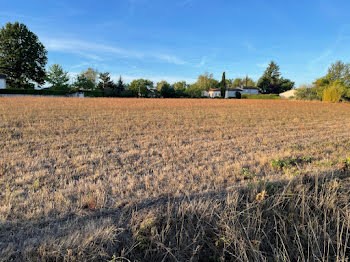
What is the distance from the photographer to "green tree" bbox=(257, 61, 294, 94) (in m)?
74.9

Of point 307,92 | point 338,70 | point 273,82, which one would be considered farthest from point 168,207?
point 273,82

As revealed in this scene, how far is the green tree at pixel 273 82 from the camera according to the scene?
74875mm

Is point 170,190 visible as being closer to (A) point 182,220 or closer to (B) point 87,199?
(A) point 182,220

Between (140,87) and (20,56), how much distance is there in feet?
101

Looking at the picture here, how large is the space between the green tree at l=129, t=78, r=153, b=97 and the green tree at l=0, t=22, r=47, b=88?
24194mm

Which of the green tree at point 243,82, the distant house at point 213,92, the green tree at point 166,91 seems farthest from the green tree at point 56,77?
the green tree at point 243,82

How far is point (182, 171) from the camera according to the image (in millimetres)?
3939

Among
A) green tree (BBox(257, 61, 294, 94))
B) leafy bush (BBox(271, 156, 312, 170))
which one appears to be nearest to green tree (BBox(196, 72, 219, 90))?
green tree (BBox(257, 61, 294, 94))

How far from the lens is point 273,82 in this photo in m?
74.8

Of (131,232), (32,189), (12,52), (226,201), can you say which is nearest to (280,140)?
(226,201)

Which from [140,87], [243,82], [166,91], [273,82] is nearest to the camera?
[166,91]

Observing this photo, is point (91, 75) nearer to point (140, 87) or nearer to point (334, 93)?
point (140, 87)

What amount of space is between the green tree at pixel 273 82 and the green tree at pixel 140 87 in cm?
4638

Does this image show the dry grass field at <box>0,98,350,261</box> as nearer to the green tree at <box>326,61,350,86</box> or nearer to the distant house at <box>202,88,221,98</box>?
the green tree at <box>326,61,350,86</box>
